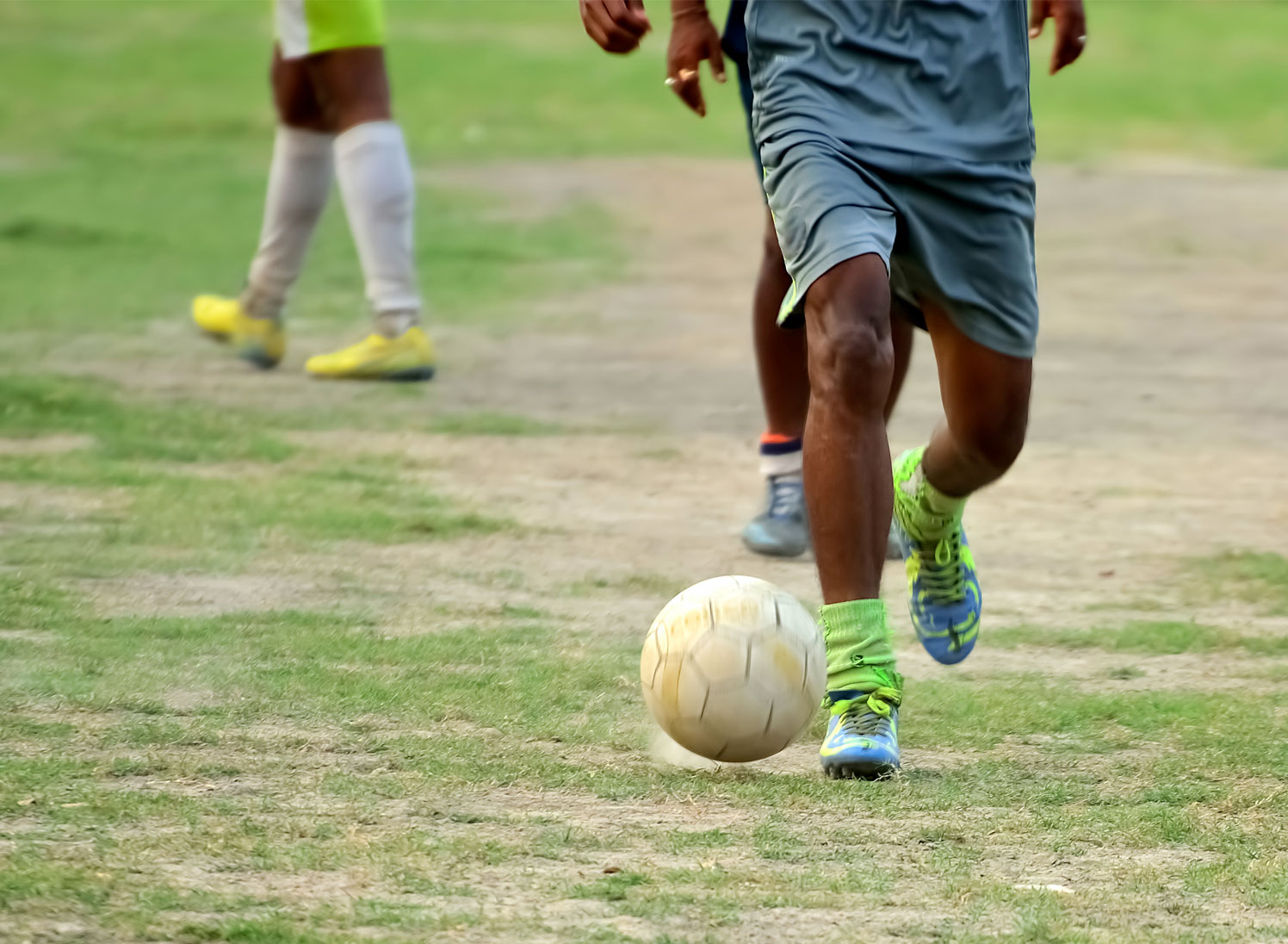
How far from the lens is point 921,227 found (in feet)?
12.1

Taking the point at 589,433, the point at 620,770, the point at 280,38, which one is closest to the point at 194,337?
the point at 280,38

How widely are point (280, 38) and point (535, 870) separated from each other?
16.5 ft

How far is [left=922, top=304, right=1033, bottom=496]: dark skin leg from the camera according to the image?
150 inches

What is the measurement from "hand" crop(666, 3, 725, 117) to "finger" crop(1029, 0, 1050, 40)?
626 millimetres

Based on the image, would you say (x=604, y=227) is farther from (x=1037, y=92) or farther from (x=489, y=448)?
(x=1037, y=92)

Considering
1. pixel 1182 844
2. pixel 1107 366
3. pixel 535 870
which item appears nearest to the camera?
pixel 535 870

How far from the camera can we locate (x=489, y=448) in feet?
20.5

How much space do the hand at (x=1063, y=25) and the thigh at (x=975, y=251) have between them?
0.42 metres

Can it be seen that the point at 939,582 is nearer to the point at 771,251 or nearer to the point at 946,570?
the point at 946,570

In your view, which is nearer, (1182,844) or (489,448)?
(1182,844)

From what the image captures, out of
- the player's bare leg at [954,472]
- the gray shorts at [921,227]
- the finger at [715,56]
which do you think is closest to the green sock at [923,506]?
the player's bare leg at [954,472]

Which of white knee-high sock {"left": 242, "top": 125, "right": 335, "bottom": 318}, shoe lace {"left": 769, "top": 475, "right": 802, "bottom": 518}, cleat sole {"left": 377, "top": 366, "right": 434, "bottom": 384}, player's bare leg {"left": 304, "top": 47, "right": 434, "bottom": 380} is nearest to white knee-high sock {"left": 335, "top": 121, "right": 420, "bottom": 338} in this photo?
player's bare leg {"left": 304, "top": 47, "right": 434, "bottom": 380}

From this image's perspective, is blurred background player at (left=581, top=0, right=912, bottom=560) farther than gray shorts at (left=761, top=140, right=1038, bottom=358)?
Yes

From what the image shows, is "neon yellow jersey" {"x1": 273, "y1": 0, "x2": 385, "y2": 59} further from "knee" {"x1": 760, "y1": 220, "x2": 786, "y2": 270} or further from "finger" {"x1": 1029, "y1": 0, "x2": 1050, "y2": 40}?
"finger" {"x1": 1029, "y1": 0, "x2": 1050, "y2": 40}
